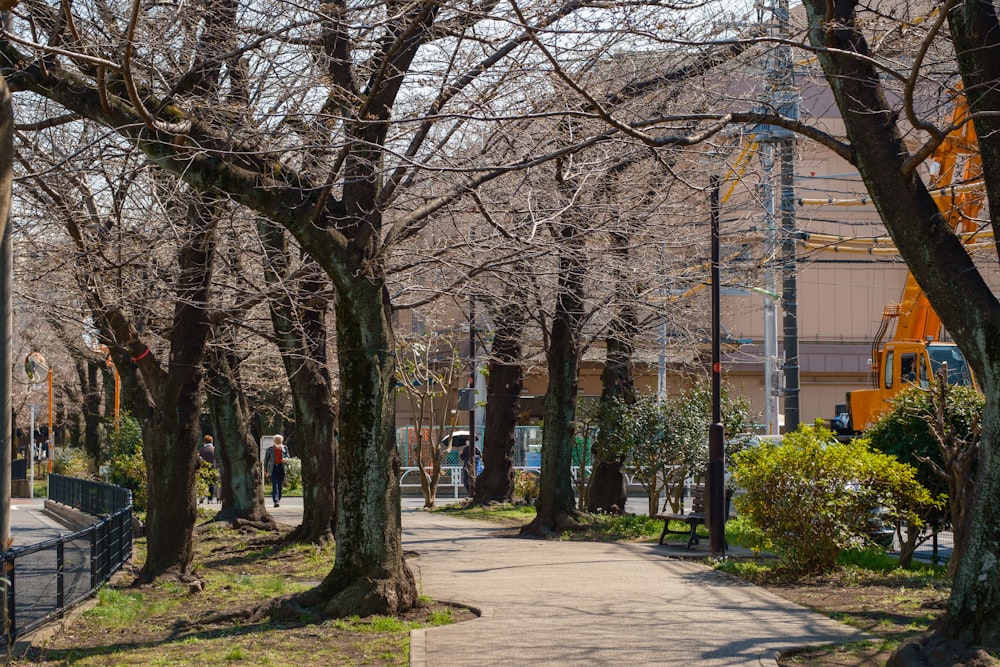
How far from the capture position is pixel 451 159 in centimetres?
1146

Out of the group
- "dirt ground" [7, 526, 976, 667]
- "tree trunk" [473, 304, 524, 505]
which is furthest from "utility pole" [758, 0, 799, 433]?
"tree trunk" [473, 304, 524, 505]

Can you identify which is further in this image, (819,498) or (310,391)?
(310,391)

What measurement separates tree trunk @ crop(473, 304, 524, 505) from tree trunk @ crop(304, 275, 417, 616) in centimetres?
1384

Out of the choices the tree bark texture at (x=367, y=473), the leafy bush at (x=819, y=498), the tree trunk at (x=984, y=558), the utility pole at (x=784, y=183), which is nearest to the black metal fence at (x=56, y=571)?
the tree bark texture at (x=367, y=473)

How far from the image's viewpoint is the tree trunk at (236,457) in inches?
861

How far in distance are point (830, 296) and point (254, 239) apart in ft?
141

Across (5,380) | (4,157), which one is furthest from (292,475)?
(4,157)

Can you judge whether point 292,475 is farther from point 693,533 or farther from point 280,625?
point 280,625

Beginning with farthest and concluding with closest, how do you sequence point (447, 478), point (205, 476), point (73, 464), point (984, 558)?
point (73, 464), point (447, 478), point (205, 476), point (984, 558)

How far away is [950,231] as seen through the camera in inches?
312

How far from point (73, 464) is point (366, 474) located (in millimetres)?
32521

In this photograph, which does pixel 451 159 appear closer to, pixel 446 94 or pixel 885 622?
pixel 446 94

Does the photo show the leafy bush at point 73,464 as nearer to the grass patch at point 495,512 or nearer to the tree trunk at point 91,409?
the tree trunk at point 91,409

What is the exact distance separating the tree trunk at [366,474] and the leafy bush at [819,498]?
4538 mm
